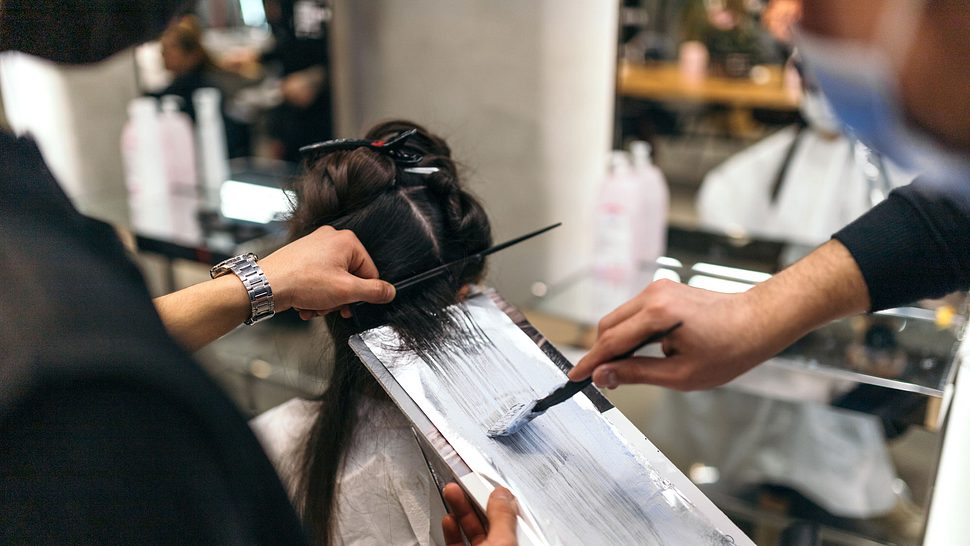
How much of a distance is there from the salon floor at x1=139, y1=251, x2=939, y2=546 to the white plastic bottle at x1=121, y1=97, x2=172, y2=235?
0.16 metres

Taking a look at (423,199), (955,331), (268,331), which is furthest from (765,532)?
(268,331)

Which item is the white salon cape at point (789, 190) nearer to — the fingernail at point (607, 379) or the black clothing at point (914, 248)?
A: the black clothing at point (914, 248)

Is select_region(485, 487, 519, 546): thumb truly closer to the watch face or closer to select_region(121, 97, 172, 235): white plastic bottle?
the watch face

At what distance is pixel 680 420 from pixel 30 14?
169 centimetres

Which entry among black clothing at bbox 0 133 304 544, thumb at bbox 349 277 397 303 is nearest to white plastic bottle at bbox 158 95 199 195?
thumb at bbox 349 277 397 303

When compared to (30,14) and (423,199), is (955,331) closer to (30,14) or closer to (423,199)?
(423,199)

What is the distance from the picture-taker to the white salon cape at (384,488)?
2.65 feet

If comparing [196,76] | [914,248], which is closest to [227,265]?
[914,248]

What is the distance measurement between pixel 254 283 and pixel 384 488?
0.28m

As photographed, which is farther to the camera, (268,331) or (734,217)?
(268,331)

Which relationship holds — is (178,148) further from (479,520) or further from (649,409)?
(479,520)

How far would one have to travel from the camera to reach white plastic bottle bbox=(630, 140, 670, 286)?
1.63 m

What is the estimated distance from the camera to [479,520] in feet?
2.21

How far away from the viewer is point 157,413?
1.31 feet
